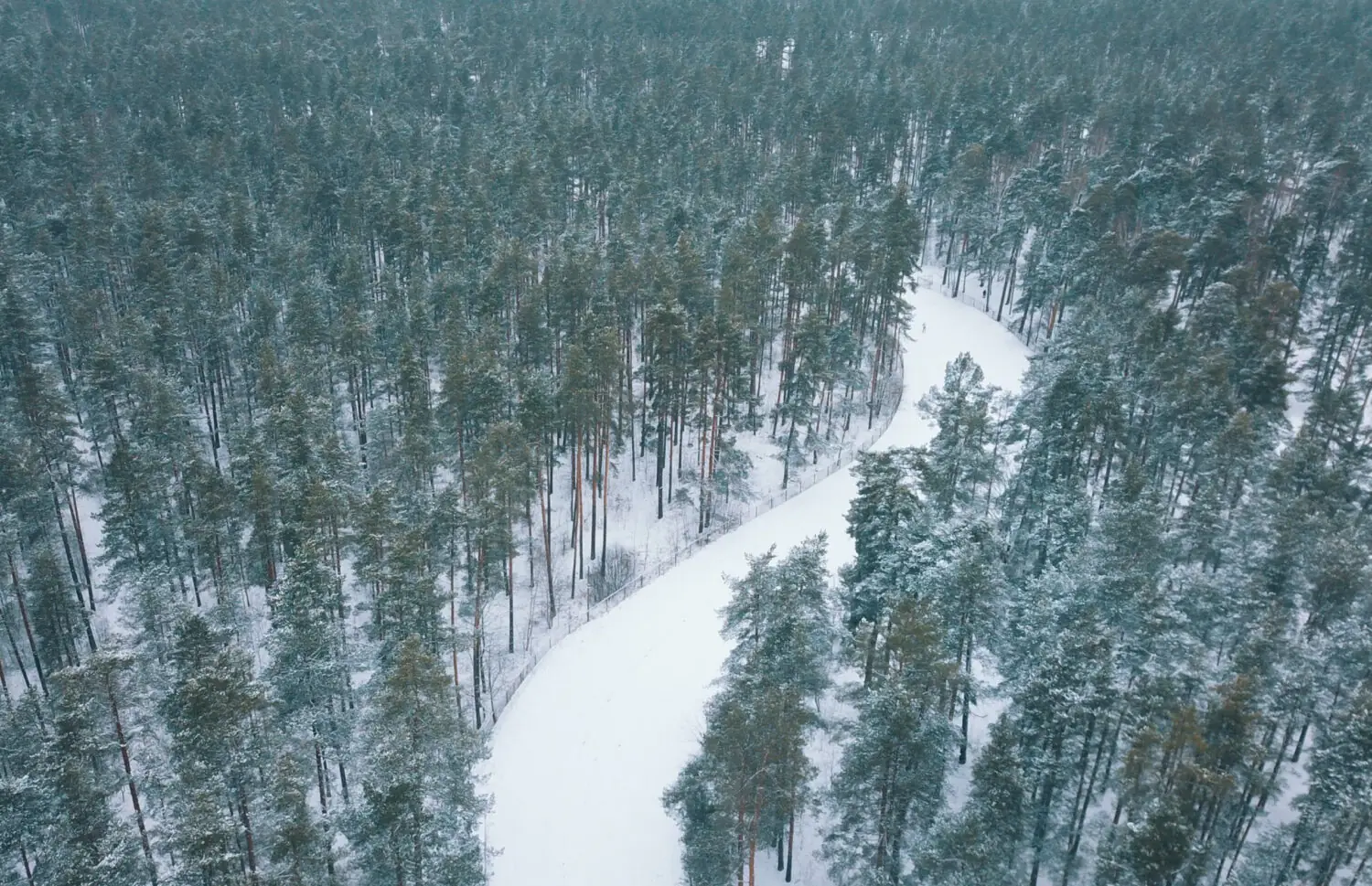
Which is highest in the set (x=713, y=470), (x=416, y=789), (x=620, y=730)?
(x=416, y=789)

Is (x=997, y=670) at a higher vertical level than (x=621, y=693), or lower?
higher

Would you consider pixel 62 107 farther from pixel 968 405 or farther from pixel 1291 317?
pixel 1291 317

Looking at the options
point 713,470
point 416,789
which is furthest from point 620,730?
point 713,470

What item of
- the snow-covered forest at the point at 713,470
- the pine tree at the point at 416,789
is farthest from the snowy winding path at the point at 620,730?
the pine tree at the point at 416,789

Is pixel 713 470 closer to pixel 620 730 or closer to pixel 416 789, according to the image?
pixel 620 730

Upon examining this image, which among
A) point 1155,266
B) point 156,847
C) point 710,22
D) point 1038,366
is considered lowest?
point 156,847

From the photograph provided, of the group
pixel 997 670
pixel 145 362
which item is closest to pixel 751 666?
pixel 997 670

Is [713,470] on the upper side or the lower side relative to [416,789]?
lower
